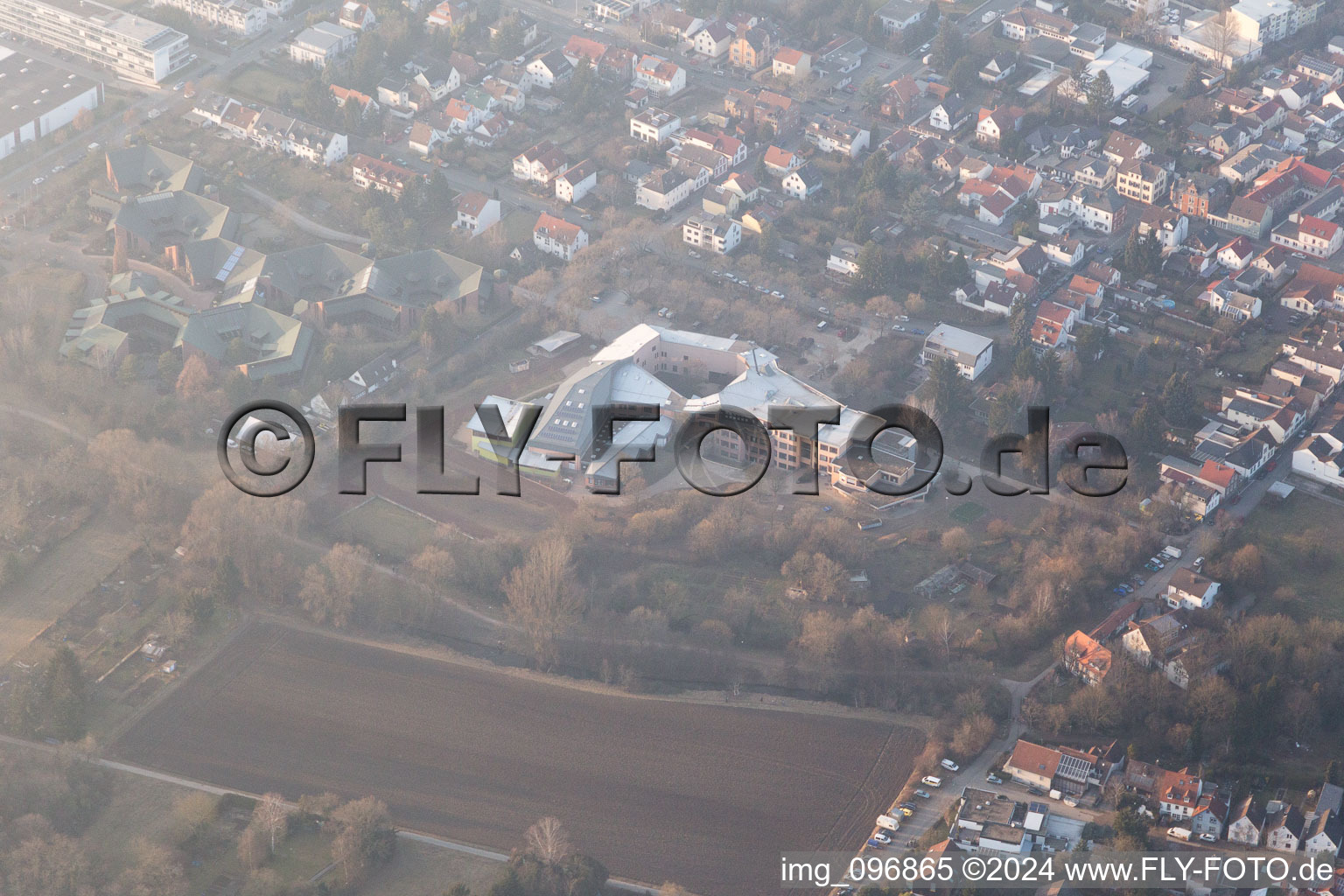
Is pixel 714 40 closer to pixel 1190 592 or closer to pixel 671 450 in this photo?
pixel 671 450

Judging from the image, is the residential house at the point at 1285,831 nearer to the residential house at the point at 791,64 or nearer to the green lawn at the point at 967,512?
the green lawn at the point at 967,512

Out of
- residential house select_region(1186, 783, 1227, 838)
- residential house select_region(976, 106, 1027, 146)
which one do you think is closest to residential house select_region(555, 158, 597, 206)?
residential house select_region(976, 106, 1027, 146)

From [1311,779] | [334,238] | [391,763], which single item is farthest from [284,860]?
[334,238]

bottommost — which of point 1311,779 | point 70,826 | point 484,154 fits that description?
point 70,826

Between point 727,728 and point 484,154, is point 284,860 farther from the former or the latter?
point 484,154

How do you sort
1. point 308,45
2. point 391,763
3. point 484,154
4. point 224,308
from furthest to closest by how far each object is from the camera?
point 308,45
point 484,154
point 224,308
point 391,763

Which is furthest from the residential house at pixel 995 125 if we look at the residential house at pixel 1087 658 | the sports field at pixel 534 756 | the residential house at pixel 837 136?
the sports field at pixel 534 756
